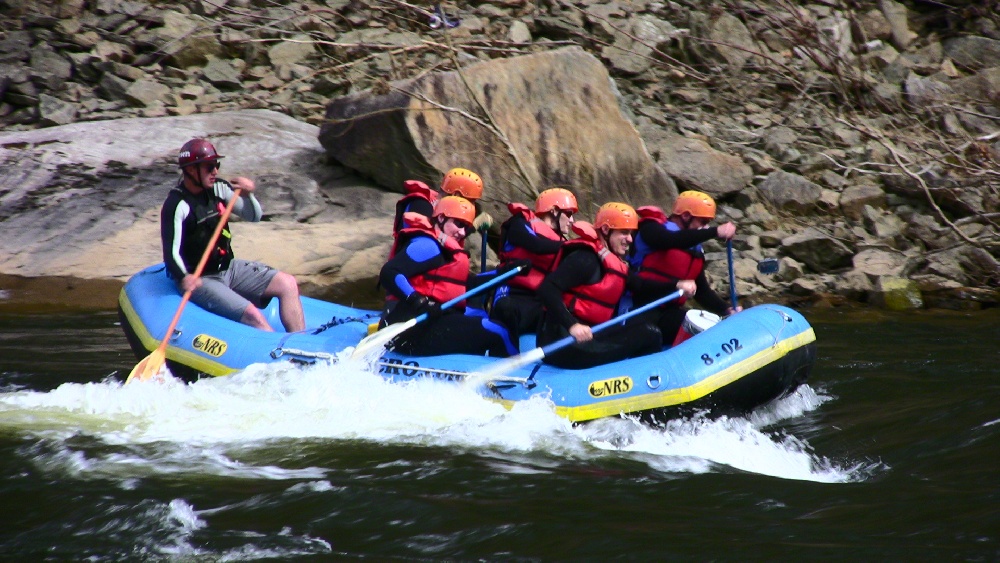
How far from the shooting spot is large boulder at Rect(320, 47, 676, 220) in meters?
Result: 10.7

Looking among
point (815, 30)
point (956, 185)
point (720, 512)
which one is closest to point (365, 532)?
point (720, 512)

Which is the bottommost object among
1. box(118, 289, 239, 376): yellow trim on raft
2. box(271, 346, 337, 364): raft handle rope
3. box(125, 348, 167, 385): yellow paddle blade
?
box(118, 289, 239, 376): yellow trim on raft

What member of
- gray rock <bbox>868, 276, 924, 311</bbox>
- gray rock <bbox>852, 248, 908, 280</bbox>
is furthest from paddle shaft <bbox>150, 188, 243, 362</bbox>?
gray rock <bbox>852, 248, 908, 280</bbox>

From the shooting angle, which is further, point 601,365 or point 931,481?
point 601,365

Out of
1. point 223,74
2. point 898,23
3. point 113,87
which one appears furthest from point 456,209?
point 898,23

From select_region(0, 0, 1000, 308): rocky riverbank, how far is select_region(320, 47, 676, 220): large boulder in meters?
0.04

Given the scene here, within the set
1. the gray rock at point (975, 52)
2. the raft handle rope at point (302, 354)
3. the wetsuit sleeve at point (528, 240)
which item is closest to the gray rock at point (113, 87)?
the raft handle rope at point (302, 354)

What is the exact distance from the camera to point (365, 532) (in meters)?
4.13

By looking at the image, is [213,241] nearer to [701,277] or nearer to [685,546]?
[701,277]

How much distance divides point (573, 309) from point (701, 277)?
1232 mm

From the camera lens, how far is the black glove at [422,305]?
225 inches

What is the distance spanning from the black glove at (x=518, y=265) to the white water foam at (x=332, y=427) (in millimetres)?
857

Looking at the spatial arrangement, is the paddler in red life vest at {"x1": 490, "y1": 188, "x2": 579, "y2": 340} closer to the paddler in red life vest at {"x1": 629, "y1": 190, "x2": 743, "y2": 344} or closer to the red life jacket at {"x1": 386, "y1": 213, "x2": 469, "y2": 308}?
the red life jacket at {"x1": 386, "y1": 213, "x2": 469, "y2": 308}

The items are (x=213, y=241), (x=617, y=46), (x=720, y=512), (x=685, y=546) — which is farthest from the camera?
(x=617, y=46)
